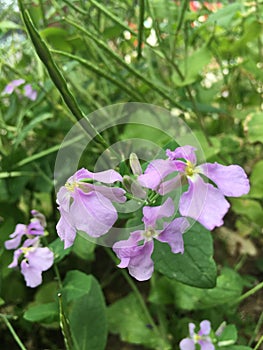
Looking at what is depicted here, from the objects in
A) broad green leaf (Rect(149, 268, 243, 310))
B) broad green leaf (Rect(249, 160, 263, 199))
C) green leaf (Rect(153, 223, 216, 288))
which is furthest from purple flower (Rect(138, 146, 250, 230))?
broad green leaf (Rect(249, 160, 263, 199))

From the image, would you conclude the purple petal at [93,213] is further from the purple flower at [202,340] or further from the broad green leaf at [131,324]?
the broad green leaf at [131,324]

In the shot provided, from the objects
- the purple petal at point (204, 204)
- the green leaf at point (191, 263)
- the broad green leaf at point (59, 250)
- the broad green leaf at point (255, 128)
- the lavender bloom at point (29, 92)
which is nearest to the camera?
the purple petal at point (204, 204)

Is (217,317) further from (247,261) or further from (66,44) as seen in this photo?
(66,44)

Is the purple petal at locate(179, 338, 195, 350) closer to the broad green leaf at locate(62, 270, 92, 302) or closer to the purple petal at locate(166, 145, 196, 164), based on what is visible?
the broad green leaf at locate(62, 270, 92, 302)

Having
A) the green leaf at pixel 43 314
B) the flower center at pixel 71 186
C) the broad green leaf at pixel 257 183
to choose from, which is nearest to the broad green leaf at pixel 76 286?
the green leaf at pixel 43 314

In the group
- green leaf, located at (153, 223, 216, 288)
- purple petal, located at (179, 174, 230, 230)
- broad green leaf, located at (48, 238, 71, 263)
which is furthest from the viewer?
broad green leaf, located at (48, 238, 71, 263)

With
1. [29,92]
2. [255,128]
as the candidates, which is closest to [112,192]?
[255,128]
